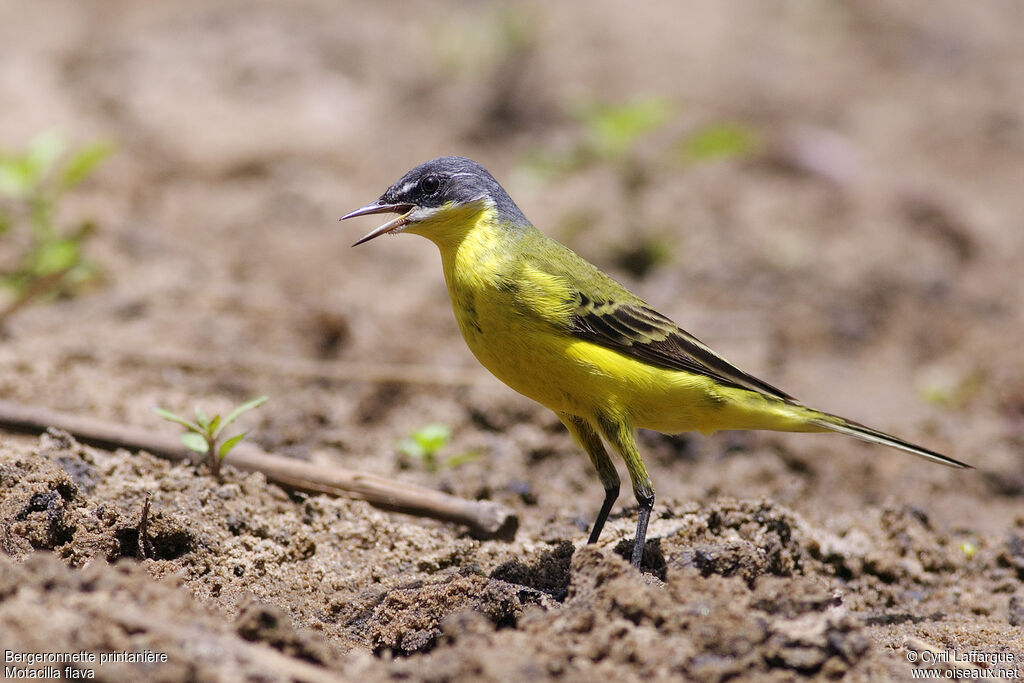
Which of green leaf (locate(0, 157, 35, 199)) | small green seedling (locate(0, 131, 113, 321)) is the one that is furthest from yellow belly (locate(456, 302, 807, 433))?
green leaf (locate(0, 157, 35, 199))

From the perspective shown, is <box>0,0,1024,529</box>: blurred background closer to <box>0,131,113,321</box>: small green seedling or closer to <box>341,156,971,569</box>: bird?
<box>0,131,113,321</box>: small green seedling

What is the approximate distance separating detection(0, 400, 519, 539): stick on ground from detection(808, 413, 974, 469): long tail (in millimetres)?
1724

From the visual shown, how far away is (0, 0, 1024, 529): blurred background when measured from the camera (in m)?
6.80

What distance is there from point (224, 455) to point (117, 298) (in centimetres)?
349

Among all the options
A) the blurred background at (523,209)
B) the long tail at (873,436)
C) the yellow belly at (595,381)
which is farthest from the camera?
the blurred background at (523,209)

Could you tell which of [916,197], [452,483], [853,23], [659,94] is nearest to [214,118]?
[659,94]

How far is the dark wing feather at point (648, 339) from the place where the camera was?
4.77 m

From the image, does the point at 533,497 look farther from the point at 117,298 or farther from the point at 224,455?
the point at 117,298

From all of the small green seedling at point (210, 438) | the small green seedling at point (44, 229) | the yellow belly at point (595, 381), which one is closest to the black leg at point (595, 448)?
the yellow belly at point (595, 381)

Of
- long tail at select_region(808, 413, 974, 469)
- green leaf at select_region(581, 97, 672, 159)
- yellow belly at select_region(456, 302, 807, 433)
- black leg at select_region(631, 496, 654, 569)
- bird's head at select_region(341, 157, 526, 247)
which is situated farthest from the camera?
green leaf at select_region(581, 97, 672, 159)

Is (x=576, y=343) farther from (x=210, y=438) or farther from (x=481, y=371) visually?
(x=481, y=371)

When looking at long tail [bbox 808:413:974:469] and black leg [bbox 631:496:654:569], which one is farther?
long tail [bbox 808:413:974:469]

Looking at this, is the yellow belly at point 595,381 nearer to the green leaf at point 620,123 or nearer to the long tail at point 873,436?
the long tail at point 873,436

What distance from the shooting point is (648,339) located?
491 centimetres
